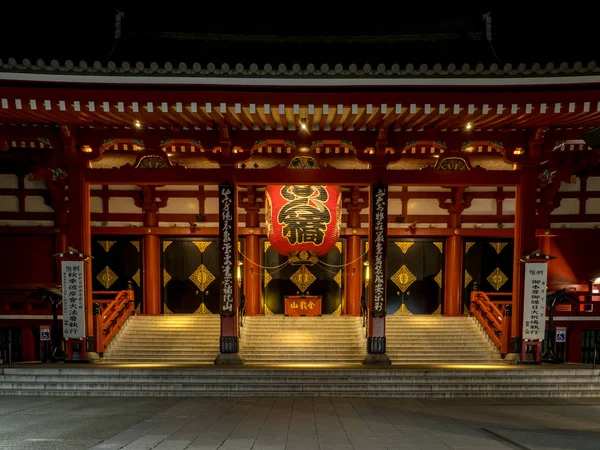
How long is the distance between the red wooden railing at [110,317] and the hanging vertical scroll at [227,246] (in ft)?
10.3

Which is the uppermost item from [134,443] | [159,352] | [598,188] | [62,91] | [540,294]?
[62,91]

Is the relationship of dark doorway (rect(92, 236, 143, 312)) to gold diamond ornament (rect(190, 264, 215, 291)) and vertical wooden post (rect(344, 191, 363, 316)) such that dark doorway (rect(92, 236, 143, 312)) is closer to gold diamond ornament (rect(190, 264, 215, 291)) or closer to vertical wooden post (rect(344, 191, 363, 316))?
gold diamond ornament (rect(190, 264, 215, 291))

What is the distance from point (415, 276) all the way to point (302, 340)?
5026 mm

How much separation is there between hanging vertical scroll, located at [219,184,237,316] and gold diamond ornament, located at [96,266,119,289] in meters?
6.04

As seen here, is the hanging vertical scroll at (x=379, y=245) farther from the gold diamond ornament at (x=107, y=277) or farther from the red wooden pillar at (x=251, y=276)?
the gold diamond ornament at (x=107, y=277)

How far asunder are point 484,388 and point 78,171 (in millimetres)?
10334

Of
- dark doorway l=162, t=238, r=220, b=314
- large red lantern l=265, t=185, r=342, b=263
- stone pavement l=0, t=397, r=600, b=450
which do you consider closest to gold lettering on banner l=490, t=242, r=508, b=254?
stone pavement l=0, t=397, r=600, b=450

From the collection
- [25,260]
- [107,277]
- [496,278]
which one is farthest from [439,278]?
[25,260]

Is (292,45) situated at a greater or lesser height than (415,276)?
greater

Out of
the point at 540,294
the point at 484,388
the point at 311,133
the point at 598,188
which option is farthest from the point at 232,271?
the point at 598,188

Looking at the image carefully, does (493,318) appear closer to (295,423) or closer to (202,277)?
(295,423)

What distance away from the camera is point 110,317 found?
35.5 ft

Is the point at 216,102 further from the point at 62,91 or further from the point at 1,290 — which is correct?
the point at 1,290

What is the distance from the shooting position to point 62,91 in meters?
7.91
